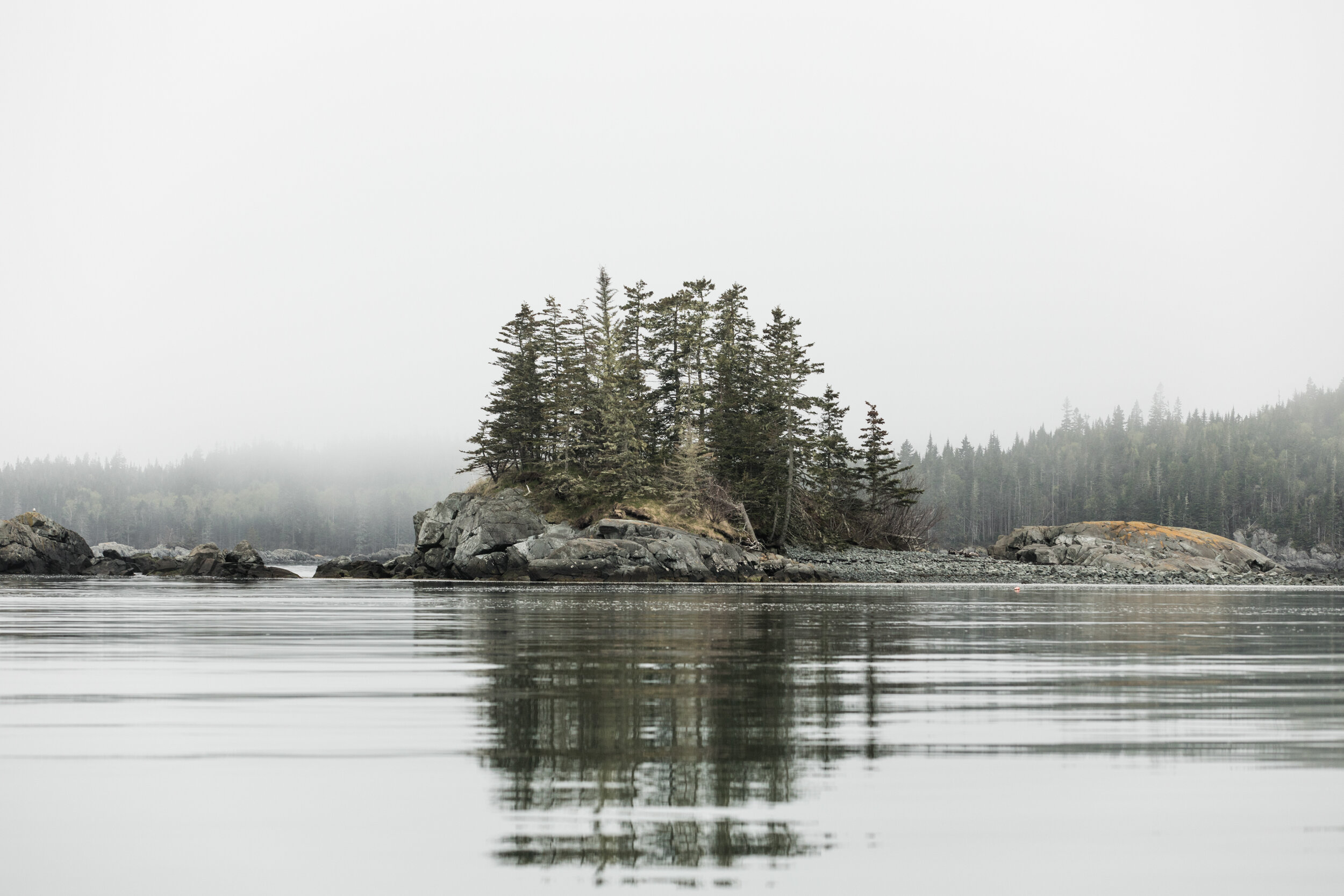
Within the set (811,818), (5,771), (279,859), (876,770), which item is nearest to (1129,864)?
(811,818)

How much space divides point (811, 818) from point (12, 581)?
76.8 m

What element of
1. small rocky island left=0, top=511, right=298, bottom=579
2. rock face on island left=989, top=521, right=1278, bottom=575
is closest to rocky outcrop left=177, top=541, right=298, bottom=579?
small rocky island left=0, top=511, right=298, bottom=579

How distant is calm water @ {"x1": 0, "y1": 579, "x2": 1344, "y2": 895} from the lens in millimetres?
4488

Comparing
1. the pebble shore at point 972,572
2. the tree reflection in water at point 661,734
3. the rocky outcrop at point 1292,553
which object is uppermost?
the tree reflection in water at point 661,734

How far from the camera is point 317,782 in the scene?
20.1ft

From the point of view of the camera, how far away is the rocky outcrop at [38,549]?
3083 inches

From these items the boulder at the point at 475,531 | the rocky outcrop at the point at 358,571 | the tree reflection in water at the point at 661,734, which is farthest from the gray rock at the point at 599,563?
the tree reflection in water at the point at 661,734

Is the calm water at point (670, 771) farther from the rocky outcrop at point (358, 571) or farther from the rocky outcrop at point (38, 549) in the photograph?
the rocky outcrop at point (38, 549)

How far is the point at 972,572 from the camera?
237ft

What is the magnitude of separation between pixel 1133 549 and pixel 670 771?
9682 cm

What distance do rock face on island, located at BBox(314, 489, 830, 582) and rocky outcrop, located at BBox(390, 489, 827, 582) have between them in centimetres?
6

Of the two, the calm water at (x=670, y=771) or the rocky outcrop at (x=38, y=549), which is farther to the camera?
the rocky outcrop at (x=38, y=549)

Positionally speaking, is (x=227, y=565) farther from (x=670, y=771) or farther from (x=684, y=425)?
(x=670, y=771)

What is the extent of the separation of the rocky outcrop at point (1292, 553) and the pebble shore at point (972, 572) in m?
104
